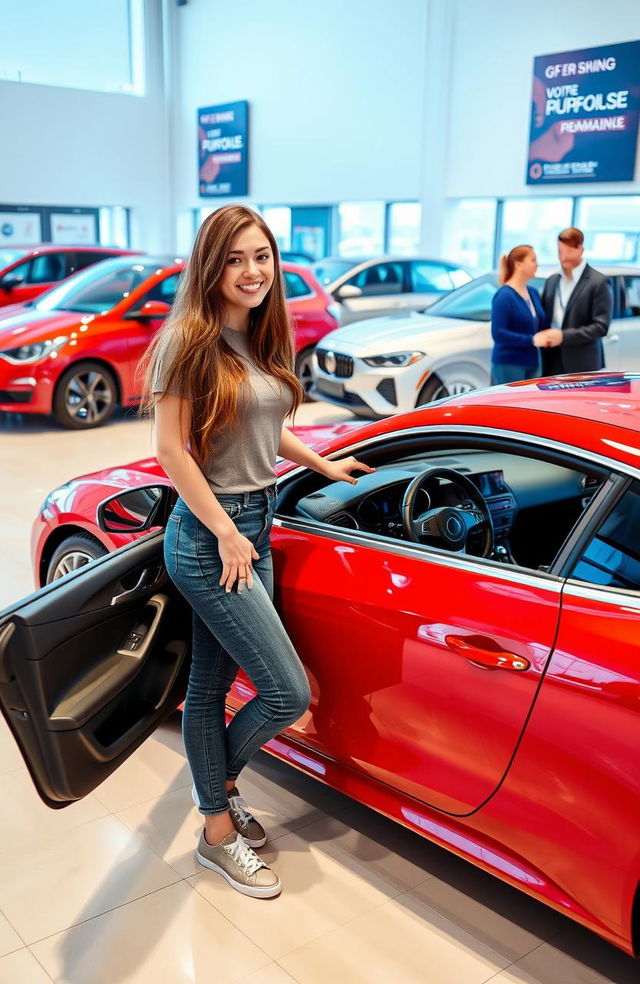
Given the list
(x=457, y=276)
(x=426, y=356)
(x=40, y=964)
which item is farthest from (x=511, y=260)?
(x=457, y=276)

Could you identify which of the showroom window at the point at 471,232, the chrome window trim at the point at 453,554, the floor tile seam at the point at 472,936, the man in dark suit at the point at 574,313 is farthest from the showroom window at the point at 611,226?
the floor tile seam at the point at 472,936

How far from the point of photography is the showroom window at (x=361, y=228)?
55.0 feet

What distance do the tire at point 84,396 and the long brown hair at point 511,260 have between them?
4.15m

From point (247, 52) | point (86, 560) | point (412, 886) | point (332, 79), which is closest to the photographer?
point (412, 886)

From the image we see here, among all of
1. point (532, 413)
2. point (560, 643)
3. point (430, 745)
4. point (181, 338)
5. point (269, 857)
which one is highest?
point (181, 338)

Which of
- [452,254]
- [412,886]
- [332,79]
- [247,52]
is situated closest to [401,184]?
[452,254]

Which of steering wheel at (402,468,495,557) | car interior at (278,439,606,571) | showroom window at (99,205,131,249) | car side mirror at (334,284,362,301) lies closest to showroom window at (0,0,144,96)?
showroom window at (99,205,131,249)

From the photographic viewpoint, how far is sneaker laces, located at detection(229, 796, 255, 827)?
2.67 metres

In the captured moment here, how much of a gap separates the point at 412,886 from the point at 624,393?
4.69 feet

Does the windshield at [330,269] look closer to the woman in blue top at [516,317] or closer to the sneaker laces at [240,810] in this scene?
the woman in blue top at [516,317]

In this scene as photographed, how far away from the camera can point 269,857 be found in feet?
8.69

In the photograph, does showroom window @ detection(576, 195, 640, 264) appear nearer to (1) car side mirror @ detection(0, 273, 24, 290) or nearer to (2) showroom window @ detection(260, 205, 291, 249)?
(2) showroom window @ detection(260, 205, 291, 249)

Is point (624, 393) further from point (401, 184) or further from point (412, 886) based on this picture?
point (401, 184)

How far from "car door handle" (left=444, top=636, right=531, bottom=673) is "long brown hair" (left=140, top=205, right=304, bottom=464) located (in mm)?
740
